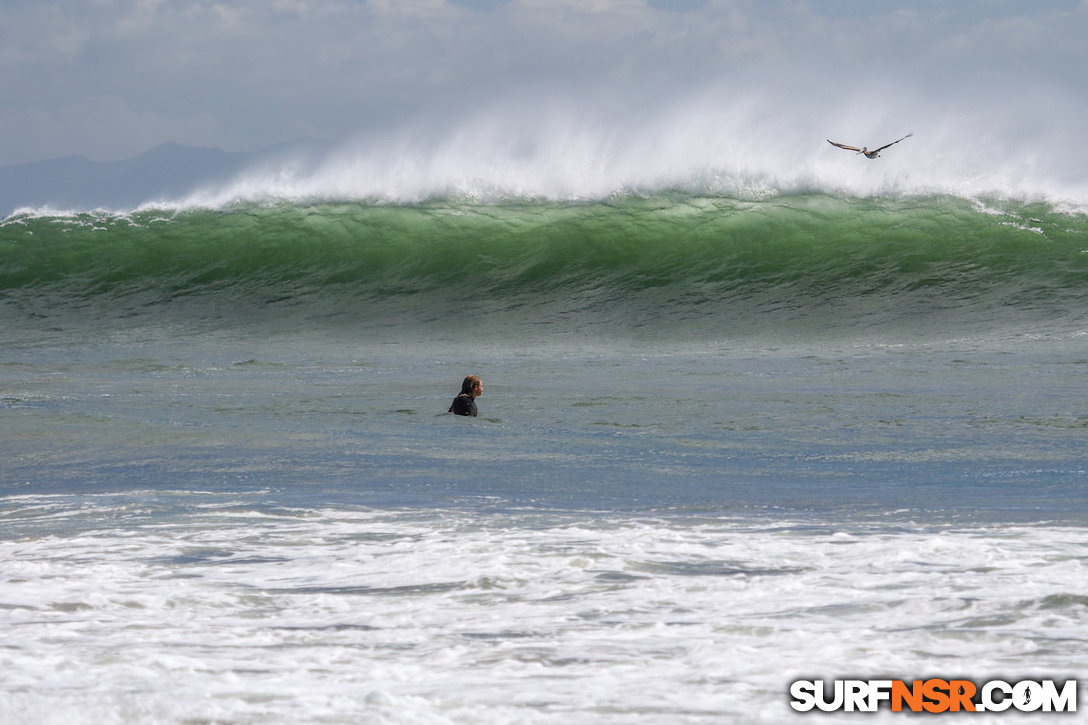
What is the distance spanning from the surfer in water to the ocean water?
120mm

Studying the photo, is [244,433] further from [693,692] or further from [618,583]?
[693,692]

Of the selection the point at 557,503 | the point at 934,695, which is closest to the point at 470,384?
the point at 557,503

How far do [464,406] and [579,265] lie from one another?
1162cm

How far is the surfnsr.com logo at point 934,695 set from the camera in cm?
318

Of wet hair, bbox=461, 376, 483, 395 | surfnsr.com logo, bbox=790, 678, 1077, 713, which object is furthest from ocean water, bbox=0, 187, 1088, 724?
wet hair, bbox=461, 376, 483, 395

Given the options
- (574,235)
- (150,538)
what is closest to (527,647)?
(150,538)

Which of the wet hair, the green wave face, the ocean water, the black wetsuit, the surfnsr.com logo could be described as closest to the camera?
the surfnsr.com logo

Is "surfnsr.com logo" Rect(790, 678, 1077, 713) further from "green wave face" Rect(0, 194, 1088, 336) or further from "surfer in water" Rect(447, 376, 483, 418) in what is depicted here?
"green wave face" Rect(0, 194, 1088, 336)

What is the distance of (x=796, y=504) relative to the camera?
5.96 meters

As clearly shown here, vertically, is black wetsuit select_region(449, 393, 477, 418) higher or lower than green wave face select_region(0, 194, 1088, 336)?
lower

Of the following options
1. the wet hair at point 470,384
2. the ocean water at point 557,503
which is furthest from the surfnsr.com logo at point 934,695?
the wet hair at point 470,384

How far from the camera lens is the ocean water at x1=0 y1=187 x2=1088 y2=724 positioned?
3.48 m

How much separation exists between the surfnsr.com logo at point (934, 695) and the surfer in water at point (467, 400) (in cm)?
638

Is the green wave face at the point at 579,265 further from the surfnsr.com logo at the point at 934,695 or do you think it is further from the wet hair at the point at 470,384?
the surfnsr.com logo at the point at 934,695
